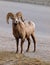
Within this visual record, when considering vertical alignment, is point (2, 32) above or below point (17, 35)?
below

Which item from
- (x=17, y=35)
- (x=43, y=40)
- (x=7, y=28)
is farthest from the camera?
(x=7, y=28)

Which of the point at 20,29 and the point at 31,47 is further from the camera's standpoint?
the point at 31,47

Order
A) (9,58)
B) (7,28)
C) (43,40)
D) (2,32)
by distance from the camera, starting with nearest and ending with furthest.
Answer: (9,58) < (43,40) < (2,32) < (7,28)

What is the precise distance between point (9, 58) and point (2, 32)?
7.73m

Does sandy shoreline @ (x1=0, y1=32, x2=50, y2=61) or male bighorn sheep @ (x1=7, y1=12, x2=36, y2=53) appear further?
sandy shoreline @ (x1=0, y1=32, x2=50, y2=61)

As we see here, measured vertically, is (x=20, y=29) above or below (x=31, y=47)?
above

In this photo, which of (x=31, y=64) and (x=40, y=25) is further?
(x=40, y=25)

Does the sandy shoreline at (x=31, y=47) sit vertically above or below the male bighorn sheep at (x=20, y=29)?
below

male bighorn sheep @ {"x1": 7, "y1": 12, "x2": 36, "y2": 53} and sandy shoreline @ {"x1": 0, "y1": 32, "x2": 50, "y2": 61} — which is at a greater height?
male bighorn sheep @ {"x1": 7, "y1": 12, "x2": 36, "y2": 53}

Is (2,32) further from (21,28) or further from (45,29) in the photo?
(21,28)

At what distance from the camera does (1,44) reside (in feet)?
49.8

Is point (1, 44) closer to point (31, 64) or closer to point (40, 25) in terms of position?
point (31, 64)

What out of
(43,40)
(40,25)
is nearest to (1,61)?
(43,40)

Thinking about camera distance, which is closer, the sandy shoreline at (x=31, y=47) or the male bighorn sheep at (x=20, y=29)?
the male bighorn sheep at (x=20, y=29)
